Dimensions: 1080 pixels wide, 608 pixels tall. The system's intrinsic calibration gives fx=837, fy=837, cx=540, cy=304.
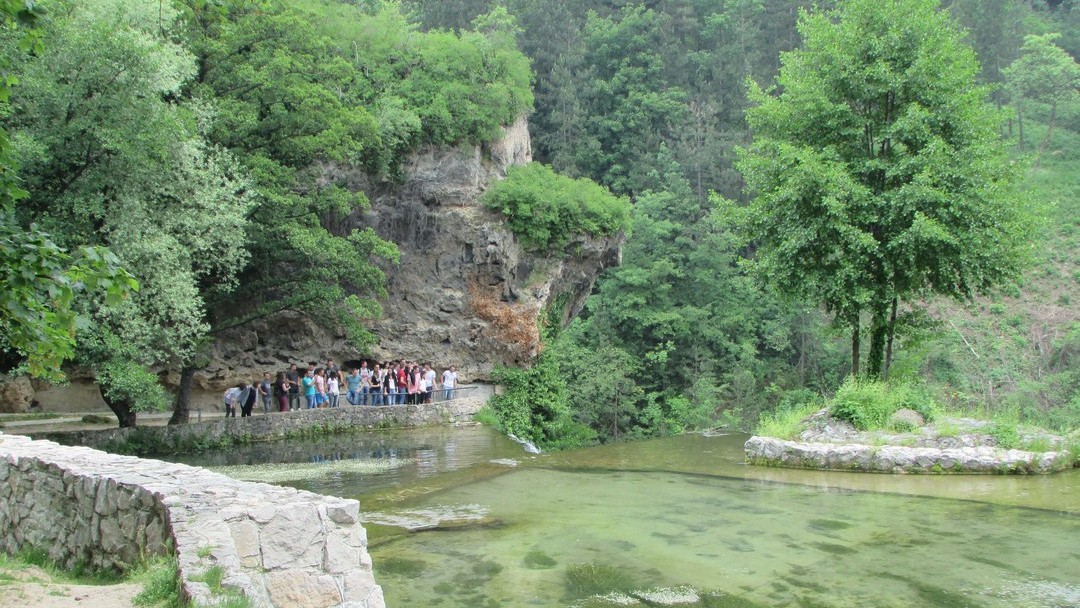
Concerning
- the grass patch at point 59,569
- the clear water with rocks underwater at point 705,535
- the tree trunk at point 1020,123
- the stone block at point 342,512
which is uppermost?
the tree trunk at point 1020,123

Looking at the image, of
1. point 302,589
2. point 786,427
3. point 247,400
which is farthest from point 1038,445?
point 247,400

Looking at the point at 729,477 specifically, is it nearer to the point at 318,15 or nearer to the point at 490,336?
the point at 490,336

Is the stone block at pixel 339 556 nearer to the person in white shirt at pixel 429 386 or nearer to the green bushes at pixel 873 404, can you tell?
the green bushes at pixel 873 404

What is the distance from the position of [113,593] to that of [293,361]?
2235 cm

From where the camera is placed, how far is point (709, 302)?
44.4m

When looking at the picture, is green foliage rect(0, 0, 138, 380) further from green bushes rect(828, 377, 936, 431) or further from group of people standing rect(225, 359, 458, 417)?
group of people standing rect(225, 359, 458, 417)

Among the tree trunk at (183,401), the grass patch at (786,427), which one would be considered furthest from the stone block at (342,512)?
the tree trunk at (183,401)

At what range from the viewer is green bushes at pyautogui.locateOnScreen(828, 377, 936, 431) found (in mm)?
15055

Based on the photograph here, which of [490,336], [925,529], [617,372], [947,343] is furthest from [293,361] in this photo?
[947,343]

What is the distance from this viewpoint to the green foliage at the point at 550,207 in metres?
29.3

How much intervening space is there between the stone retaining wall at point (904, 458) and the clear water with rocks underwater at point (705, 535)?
405mm

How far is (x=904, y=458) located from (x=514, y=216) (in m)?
18.0

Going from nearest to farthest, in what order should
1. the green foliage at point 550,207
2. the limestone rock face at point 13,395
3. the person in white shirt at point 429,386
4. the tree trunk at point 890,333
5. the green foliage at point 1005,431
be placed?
the green foliage at point 1005,431 → the tree trunk at point 890,333 → the limestone rock face at point 13,395 → the person in white shirt at point 429,386 → the green foliage at point 550,207

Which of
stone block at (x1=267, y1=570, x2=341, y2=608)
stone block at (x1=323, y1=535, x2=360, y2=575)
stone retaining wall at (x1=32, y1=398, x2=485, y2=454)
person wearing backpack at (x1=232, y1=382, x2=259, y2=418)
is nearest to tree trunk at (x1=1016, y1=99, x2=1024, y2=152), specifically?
stone retaining wall at (x1=32, y1=398, x2=485, y2=454)
